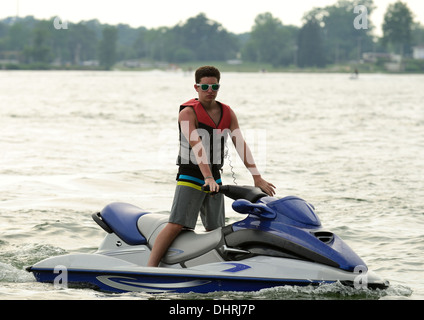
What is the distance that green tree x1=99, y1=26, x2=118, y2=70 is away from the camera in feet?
580

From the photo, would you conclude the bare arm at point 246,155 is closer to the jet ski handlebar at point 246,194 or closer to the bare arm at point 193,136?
the jet ski handlebar at point 246,194

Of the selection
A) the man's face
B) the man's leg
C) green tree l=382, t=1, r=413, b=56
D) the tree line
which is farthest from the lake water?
green tree l=382, t=1, r=413, b=56

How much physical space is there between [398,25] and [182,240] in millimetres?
181993

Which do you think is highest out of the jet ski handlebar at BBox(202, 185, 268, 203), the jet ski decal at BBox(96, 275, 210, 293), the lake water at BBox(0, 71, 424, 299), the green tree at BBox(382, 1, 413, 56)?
the green tree at BBox(382, 1, 413, 56)

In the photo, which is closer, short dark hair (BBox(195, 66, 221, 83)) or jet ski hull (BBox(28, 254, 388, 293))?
jet ski hull (BBox(28, 254, 388, 293))

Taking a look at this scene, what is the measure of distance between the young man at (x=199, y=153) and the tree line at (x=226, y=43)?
164 metres

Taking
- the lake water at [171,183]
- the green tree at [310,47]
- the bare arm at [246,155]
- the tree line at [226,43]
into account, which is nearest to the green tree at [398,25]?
the tree line at [226,43]

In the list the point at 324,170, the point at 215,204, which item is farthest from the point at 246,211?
the point at 324,170

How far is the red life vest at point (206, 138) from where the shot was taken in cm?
623

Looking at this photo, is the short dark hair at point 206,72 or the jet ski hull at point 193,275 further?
the short dark hair at point 206,72

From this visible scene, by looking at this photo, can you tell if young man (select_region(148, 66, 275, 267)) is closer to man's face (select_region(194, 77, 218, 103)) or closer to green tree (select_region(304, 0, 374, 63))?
man's face (select_region(194, 77, 218, 103))
